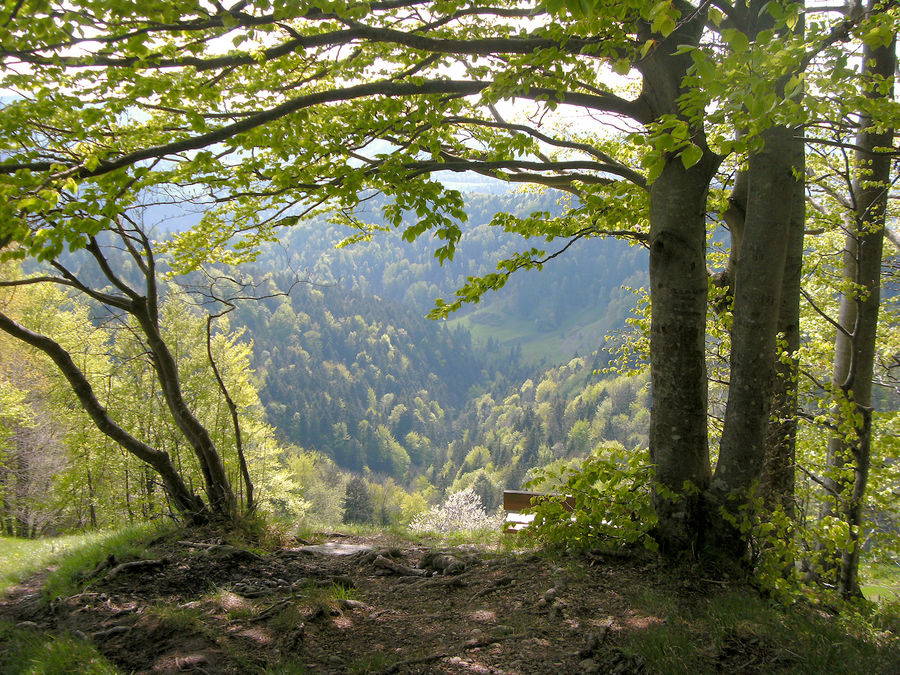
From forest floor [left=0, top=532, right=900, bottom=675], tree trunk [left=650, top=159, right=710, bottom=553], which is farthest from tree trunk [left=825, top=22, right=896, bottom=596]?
forest floor [left=0, top=532, right=900, bottom=675]

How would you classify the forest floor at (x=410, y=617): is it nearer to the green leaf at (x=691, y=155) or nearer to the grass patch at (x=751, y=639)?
the grass patch at (x=751, y=639)

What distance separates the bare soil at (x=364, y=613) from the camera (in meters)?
3.31

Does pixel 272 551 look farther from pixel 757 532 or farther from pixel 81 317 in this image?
pixel 81 317

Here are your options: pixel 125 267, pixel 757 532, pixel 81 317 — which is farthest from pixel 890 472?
pixel 125 267

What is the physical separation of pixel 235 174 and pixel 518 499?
704 centimetres

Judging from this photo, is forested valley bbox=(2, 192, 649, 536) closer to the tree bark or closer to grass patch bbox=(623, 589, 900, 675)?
the tree bark

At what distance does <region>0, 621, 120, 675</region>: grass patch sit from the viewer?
10.7 feet

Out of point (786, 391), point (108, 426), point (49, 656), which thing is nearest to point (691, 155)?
point (786, 391)

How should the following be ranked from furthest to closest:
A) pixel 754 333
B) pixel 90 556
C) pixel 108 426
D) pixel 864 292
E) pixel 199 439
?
1. pixel 199 439
2. pixel 108 426
3. pixel 864 292
4. pixel 90 556
5. pixel 754 333

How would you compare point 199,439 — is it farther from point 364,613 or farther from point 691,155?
point 691,155

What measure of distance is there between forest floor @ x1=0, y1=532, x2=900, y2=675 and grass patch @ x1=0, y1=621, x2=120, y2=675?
96 mm

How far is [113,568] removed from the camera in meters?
5.14

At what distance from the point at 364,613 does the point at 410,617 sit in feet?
1.20

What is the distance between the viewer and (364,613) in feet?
14.2
